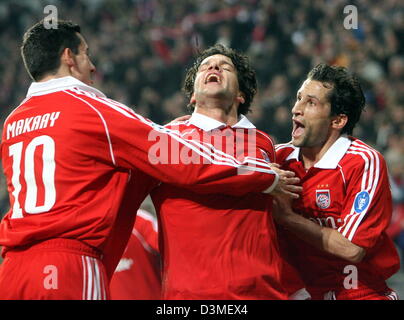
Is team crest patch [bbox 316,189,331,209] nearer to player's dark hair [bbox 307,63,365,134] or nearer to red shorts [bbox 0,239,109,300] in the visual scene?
player's dark hair [bbox 307,63,365,134]

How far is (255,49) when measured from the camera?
1047 centimetres

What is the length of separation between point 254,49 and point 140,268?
5899 millimetres

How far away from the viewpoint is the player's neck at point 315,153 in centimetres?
448

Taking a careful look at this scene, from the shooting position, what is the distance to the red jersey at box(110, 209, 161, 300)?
5.21m

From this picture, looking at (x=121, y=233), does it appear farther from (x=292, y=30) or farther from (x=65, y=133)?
(x=292, y=30)

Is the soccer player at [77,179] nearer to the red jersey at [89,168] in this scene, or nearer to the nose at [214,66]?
the red jersey at [89,168]

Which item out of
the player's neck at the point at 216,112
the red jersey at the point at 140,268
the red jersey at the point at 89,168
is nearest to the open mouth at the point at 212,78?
the player's neck at the point at 216,112

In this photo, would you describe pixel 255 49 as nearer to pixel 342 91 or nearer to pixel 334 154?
pixel 342 91

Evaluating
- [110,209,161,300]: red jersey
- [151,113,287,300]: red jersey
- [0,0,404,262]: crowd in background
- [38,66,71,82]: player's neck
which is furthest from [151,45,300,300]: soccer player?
[0,0,404,262]: crowd in background

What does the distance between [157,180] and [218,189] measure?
456mm

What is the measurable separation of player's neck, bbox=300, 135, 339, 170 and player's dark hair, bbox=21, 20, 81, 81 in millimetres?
1611

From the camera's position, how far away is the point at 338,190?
14.0 ft

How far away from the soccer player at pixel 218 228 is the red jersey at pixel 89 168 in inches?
5.9

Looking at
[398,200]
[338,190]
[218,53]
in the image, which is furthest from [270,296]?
[398,200]
